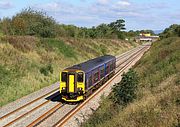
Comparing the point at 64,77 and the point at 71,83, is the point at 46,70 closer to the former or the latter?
the point at 64,77

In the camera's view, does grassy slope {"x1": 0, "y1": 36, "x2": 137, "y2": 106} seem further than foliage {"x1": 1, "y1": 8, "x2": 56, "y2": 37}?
No

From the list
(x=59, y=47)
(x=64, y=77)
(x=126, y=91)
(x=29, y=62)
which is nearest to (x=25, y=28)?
(x=59, y=47)

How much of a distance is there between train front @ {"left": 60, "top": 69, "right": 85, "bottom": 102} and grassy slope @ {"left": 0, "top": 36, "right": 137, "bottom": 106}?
402cm

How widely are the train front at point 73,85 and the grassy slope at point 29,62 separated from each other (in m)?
4.02

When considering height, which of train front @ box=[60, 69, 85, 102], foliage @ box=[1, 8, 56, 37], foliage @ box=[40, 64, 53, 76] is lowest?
foliage @ box=[40, 64, 53, 76]

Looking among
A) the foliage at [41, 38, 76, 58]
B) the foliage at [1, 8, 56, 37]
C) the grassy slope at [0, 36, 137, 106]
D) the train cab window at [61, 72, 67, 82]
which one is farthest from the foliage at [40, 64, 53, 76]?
the foliage at [1, 8, 56, 37]

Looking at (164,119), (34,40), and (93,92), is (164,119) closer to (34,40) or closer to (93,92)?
(93,92)

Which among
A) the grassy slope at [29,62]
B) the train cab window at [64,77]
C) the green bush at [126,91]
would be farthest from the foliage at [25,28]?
the green bush at [126,91]

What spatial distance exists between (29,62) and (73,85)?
42.6 feet

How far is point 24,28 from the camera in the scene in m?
50.4

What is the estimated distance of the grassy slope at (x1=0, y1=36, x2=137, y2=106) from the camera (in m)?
24.9

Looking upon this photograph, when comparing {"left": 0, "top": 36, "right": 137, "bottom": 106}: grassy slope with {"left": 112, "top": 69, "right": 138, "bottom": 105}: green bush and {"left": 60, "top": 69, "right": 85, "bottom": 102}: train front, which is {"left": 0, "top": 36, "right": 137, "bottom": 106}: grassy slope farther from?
{"left": 112, "top": 69, "right": 138, "bottom": 105}: green bush

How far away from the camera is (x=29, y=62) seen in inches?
1291

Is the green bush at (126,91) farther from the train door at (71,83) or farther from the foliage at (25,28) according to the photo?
the foliage at (25,28)
